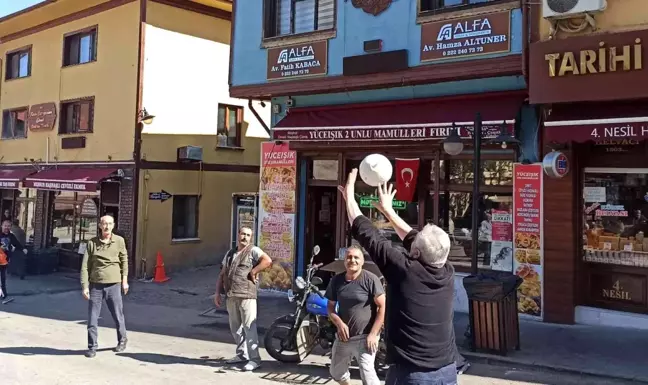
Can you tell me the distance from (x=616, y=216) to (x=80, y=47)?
16.8 meters

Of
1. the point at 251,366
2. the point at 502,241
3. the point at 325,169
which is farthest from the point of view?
the point at 325,169

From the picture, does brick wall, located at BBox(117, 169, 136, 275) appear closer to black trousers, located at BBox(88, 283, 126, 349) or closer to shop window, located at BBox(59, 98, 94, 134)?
shop window, located at BBox(59, 98, 94, 134)

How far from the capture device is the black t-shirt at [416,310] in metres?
3.40

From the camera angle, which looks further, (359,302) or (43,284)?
(43,284)

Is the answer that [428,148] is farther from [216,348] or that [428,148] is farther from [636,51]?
[216,348]

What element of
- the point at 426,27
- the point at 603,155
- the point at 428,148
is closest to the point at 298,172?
the point at 428,148

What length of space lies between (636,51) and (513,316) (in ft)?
12.5

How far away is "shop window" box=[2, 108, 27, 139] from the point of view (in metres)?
22.0

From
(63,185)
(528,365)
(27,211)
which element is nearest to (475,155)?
(528,365)

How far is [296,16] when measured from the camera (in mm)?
12414

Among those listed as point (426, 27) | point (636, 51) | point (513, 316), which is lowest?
point (513, 316)

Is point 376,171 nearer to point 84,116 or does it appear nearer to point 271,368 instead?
point 271,368

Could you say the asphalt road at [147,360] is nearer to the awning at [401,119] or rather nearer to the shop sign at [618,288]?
the shop sign at [618,288]

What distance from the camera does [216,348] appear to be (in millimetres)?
8656
